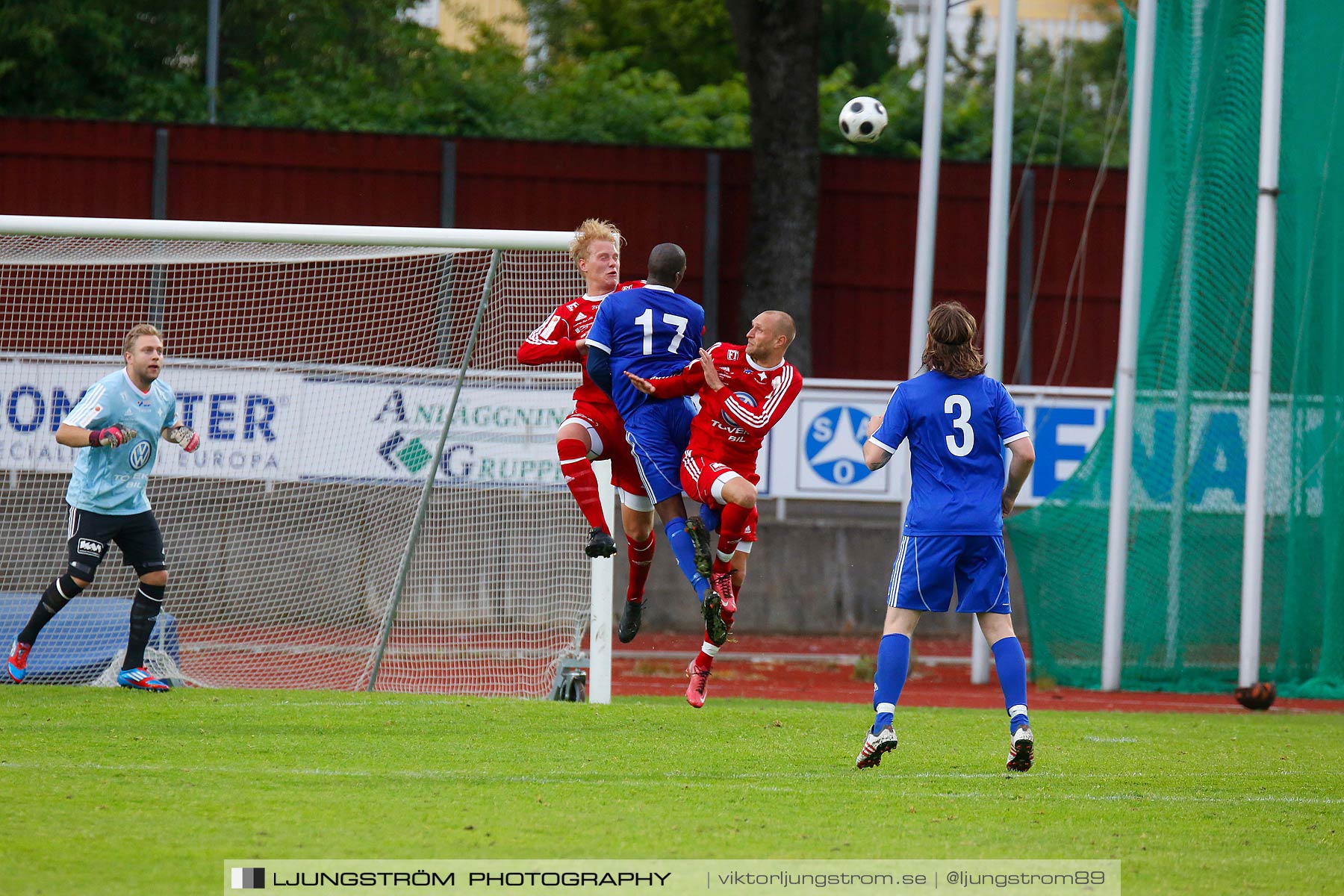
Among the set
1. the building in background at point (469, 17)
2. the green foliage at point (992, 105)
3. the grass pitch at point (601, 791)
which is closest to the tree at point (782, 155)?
Answer: the green foliage at point (992, 105)

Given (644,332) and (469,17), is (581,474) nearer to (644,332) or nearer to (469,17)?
(644,332)

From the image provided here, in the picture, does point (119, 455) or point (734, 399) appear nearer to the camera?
point (734, 399)

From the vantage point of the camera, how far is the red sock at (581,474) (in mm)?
8609

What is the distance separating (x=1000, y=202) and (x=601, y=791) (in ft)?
27.9

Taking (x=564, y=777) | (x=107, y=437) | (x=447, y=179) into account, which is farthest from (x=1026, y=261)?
(x=564, y=777)

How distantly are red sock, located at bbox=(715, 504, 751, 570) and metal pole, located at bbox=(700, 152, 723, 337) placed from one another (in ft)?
47.4

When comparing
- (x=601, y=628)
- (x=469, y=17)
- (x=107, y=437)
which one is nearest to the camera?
(x=107, y=437)

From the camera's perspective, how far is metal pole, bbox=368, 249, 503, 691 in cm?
1067

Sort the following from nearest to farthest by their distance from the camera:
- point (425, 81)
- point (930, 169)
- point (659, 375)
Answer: point (659, 375) < point (930, 169) < point (425, 81)

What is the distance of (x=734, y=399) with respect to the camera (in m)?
8.08

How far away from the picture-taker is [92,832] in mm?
5637

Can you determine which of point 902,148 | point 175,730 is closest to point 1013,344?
point 902,148

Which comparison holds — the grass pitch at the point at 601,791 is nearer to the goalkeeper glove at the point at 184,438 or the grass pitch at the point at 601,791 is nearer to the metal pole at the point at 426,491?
the metal pole at the point at 426,491

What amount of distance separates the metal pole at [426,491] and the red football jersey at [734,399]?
274cm
